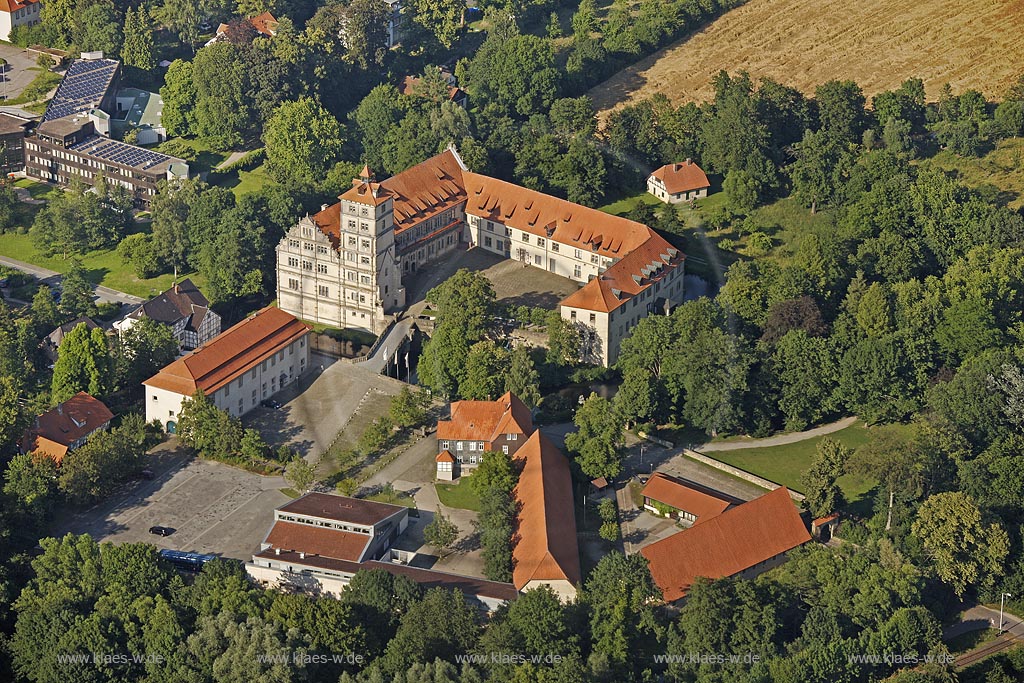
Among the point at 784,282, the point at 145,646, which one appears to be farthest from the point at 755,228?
the point at 145,646

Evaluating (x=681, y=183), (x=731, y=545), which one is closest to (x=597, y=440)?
(x=731, y=545)

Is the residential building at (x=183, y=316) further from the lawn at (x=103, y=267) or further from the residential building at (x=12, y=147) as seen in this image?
the residential building at (x=12, y=147)

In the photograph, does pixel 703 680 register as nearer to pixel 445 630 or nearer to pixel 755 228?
pixel 445 630

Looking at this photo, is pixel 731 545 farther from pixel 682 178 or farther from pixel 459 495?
pixel 682 178

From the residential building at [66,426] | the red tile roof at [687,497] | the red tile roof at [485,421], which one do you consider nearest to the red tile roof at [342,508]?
the red tile roof at [485,421]

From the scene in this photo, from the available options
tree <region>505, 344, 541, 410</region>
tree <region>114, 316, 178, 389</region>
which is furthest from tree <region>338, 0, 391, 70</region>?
tree <region>505, 344, 541, 410</region>

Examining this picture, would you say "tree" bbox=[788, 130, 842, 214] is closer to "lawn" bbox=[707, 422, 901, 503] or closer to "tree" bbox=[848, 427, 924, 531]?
"lawn" bbox=[707, 422, 901, 503]
